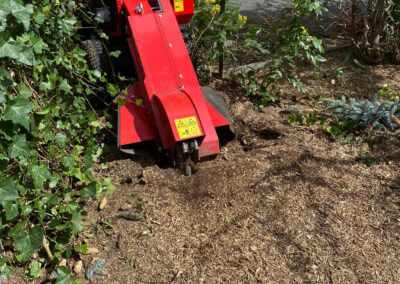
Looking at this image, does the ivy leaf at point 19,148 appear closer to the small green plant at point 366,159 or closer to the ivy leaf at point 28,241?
the ivy leaf at point 28,241

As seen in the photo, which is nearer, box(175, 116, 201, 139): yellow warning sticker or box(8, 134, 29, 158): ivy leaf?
box(8, 134, 29, 158): ivy leaf

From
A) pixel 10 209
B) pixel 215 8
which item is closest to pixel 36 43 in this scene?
pixel 10 209

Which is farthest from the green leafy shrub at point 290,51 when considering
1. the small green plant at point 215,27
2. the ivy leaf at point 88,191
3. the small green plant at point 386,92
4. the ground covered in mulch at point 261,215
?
the ivy leaf at point 88,191

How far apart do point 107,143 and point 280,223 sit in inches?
60.8

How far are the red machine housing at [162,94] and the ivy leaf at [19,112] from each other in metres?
1.06

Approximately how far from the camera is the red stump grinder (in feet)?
8.96

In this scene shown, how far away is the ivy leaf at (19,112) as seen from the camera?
1.72m

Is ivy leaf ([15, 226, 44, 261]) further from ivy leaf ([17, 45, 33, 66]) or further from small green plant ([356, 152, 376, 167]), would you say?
small green plant ([356, 152, 376, 167])

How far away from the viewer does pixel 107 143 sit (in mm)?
3299

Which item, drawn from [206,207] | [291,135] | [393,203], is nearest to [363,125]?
[291,135]

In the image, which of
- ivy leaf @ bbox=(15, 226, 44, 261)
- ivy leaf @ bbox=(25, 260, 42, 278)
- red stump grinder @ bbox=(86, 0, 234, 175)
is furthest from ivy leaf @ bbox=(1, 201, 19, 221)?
red stump grinder @ bbox=(86, 0, 234, 175)

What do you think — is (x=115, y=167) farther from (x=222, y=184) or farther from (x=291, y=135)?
(x=291, y=135)

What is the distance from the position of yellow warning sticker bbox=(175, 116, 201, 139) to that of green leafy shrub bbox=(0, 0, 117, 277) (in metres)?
0.51

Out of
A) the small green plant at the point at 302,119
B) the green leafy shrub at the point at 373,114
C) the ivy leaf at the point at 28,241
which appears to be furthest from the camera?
the small green plant at the point at 302,119
